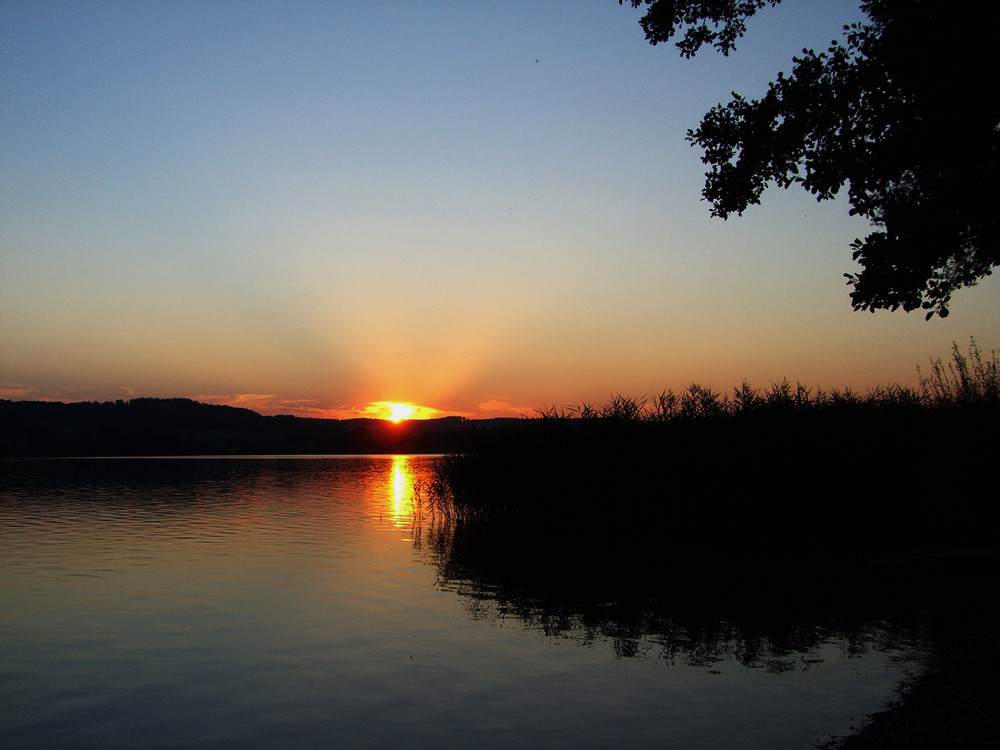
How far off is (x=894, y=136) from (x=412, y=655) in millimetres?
14066

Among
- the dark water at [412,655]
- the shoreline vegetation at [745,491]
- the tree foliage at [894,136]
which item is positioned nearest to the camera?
the dark water at [412,655]

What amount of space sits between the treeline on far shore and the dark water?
515 centimetres

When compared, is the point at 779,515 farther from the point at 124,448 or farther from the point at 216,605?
the point at 124,448

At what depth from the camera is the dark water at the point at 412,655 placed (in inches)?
388

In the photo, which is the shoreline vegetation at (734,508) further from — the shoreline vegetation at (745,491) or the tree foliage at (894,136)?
the tree foliage at (894,136)

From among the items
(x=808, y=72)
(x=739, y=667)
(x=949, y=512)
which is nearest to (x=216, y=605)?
(x=739, y=667)

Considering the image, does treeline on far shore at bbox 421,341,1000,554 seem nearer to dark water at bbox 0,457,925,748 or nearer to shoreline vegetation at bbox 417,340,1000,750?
shoreline vegetation at bbox 417,340,1000,750

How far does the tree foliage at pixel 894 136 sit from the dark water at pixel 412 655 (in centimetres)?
758

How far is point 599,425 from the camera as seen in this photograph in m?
30.1

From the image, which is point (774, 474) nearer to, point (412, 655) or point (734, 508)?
point (734, 508)

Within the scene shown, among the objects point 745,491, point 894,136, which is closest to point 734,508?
point 745,491

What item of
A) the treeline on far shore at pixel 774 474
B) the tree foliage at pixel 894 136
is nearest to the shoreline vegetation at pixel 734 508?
the treeline on far shore at pixel 774 474

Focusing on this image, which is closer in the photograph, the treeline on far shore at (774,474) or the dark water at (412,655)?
the dark water at (412,655)

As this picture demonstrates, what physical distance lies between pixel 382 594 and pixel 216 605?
3.89 meters
